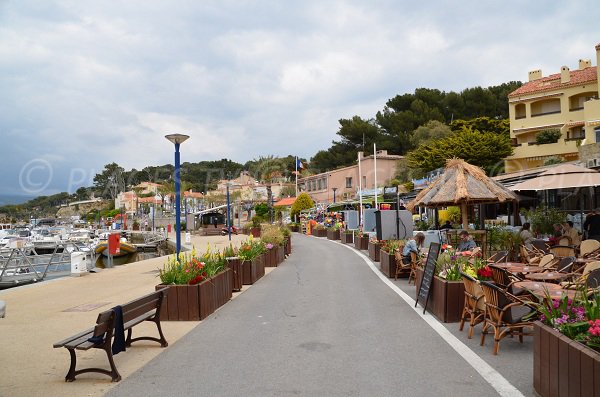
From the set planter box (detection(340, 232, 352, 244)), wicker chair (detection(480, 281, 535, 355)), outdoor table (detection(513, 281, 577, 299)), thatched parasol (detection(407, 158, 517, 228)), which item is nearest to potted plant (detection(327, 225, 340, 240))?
planter box (detection(340, 232, 352, 244))

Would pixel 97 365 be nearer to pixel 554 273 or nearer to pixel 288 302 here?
pixel 288 302

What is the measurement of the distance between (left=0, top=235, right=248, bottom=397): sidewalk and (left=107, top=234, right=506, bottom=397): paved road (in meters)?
0.40

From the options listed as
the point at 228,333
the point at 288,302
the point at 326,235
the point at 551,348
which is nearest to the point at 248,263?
the point at 288,302

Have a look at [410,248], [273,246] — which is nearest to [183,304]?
[410,248]

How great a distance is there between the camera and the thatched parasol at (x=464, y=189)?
1472cm

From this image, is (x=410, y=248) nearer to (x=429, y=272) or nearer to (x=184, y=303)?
(x=429, y=272)

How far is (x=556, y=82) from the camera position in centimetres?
4728

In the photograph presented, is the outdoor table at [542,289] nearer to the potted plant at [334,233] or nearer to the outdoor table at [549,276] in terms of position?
the outdoor table at [549,276]

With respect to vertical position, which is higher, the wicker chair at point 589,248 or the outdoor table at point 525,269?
the wicker chair at point 589,248

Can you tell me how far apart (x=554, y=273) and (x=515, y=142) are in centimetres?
4414

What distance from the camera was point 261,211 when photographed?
2282 inches

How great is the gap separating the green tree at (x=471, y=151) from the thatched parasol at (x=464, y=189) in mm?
26377

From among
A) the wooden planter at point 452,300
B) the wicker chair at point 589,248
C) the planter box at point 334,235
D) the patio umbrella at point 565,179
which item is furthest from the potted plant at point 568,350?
the planter box at point 334,235

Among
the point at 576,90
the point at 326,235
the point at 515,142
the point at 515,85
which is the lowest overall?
the point at 326,235
